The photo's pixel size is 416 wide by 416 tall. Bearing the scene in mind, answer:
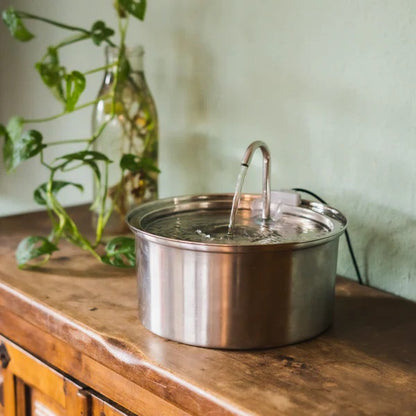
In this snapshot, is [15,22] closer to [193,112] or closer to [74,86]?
[74,86]

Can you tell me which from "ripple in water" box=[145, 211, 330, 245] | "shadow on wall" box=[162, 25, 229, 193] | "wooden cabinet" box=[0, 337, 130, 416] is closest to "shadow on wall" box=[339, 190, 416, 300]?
"ripple in water" box=[145, 211, 330, 245]

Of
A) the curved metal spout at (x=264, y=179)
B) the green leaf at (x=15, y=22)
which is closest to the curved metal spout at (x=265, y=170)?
the curved metal spout at (x=264, y=179)

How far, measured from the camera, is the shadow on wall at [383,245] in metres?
1.09

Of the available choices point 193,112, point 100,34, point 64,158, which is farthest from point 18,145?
point 193,112

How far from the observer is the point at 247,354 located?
0.85 meters

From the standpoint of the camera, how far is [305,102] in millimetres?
1215

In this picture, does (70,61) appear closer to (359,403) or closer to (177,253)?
(177,253)

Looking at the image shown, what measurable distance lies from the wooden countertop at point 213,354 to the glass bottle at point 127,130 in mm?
246

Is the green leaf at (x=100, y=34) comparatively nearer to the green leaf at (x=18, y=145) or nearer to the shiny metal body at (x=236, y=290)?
the green leaf at (x=18, y=145)

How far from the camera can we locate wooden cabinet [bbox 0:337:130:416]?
37.4 inches

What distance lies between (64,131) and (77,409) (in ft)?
3.56

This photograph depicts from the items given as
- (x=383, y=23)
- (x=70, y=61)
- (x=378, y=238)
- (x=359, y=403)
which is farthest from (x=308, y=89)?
(x=70, y=61)

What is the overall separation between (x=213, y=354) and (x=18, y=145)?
60 cm

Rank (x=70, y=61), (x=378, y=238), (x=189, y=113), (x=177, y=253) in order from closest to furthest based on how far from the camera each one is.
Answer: (x=177, y=253)
(x=378, y=238)
(x=189, y=113)
(x=70, y=61)
